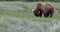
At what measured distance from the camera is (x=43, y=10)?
44.0 feet

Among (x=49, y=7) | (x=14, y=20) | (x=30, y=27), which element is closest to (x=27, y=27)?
(x=30, y=27)

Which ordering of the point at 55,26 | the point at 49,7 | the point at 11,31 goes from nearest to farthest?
the point at 11,31 → the point at 55,26 → the point at 49,7

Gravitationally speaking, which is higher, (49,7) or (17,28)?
(17,28)

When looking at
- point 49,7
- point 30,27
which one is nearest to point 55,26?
point 30,27

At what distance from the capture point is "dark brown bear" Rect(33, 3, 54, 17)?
13.4 m

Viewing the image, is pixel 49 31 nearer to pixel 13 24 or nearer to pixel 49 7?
pixel 13 24

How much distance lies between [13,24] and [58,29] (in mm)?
1303

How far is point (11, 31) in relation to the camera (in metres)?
8.12

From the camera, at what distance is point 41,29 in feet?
27.3

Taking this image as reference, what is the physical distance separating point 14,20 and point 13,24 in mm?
274

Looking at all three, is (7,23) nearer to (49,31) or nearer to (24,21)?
(24,21)

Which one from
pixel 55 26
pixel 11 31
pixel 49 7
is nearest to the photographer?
→ pixel 11 31

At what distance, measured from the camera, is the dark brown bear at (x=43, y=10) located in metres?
13.4

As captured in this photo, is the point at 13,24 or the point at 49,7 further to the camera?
the point at 49,7
